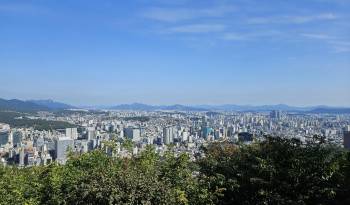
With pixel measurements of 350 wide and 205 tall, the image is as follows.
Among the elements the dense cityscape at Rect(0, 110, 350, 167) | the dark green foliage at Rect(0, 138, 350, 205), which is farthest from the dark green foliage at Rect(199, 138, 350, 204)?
the dense cityscape at Rect(0, 110, 350, 167)

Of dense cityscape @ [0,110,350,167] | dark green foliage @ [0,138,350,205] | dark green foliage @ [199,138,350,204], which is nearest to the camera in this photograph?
dark green foliage @ [0,138,350,205]

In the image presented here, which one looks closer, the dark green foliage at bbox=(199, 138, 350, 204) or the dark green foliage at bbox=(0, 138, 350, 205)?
the dark green foliage at bbox=(0, 138, 350, 205)

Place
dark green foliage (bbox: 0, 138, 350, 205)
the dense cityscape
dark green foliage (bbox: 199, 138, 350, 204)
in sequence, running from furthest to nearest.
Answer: the dense cityscape
dark green foliage (bbox: 199, 138, 350, 204)
dark green foliage (bbox: 0, 138, 350, 205)

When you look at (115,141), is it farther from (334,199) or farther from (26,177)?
(334,199)

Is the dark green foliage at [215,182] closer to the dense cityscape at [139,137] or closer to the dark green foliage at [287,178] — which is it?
the dark green foliage at [287,178]

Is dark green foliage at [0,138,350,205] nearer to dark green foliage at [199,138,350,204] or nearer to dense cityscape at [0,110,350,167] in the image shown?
dark green foliage at [199,138,350,204]

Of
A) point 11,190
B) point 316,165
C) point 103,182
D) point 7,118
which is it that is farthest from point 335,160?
point 7,118

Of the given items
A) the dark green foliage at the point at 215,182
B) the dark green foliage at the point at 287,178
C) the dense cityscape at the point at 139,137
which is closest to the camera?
→ the dark green foliage at the point at 215,182

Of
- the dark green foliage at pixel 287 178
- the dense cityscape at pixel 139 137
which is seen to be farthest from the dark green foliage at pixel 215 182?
the dense cityscape at pixel 139 137

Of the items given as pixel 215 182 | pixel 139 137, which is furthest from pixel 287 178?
pixel 139 137
